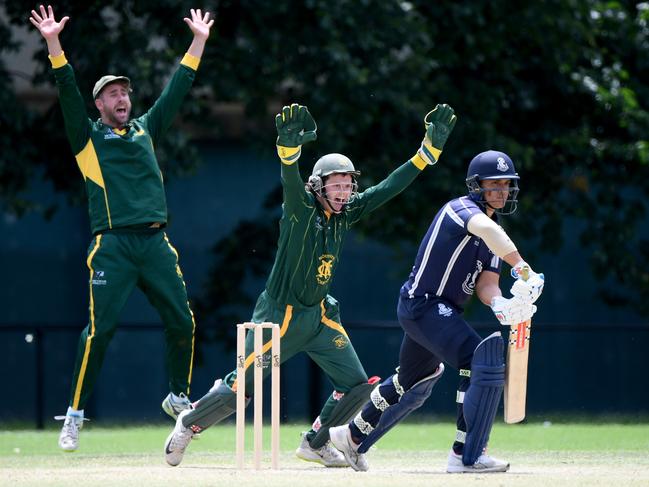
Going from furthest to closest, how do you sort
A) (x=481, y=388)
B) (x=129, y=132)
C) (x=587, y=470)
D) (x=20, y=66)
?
(x=20, y=66) < (x=129, y=132) < (x=587, y=470) < (x=481, y=388)

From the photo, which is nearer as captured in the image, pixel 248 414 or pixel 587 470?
pixel 587 470

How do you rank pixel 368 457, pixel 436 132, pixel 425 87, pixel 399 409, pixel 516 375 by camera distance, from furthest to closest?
1. pixel 425 87
2. pixel 368 457
3. pixel 436 132
4. pixel 399 409
5. pixel 516 375

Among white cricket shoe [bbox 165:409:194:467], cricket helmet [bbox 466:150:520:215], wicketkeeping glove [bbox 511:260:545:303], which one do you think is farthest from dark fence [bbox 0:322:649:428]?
wicketkeeping glove [bbox 511:260:545:303]

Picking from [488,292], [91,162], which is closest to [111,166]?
[91,162]

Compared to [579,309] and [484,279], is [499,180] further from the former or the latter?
[579,309]

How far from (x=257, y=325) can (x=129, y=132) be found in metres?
1.46

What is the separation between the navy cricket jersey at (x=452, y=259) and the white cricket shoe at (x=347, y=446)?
0.83 metres

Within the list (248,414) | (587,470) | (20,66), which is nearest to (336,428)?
(587,470)

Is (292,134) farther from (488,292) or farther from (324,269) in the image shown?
(488,292)

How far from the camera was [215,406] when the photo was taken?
25.7ft

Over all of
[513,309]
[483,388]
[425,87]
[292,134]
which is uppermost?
[425,87]

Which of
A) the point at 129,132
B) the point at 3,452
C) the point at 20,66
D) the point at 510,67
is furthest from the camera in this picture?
the point at 20,66

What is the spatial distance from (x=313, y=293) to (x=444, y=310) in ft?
2.56

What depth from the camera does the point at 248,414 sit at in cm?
1454
